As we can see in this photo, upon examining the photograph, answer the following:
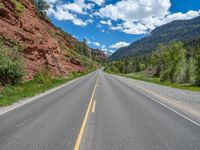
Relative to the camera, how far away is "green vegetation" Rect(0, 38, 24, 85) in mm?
17289

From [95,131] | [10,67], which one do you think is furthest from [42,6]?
[95,131]

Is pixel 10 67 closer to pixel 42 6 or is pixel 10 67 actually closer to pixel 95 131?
pixel 95 131

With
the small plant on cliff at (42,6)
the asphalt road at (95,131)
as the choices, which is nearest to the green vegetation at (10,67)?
the asphalt road at (95,131)

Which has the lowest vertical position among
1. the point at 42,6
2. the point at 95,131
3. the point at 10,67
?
the point at 95,131

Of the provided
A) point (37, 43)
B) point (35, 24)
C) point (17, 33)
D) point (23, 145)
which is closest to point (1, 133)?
point (23, 145)

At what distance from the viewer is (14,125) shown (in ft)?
26.2

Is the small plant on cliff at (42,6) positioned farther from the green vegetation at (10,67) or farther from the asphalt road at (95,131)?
the asphalt road at (95,131)

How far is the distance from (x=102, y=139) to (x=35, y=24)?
110 ft

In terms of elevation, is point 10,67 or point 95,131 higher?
point 10,67

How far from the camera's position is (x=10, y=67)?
706 inches

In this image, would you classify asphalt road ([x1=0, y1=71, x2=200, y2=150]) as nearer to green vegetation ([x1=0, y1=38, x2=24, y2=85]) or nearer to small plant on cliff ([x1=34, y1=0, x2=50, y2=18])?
green vegetation ([x1=0, y1=38, x2=24, y2=85])

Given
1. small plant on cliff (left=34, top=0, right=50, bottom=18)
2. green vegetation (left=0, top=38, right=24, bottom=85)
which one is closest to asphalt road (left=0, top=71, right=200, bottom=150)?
green vegetation (left=0, top=38, right=24, bottom=85)

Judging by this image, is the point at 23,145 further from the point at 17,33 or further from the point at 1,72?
the point at 17,33

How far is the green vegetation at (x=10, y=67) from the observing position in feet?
56.7
